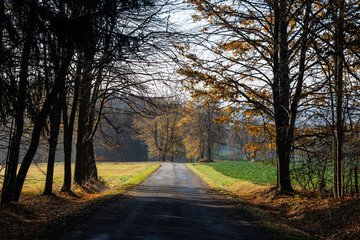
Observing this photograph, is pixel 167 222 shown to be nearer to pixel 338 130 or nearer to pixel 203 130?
pixel 338 130

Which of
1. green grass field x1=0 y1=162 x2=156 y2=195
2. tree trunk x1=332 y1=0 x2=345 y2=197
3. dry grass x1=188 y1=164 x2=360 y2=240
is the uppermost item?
tree trunk x1=332 y1=0 x2=345 y2=197

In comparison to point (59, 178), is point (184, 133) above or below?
above

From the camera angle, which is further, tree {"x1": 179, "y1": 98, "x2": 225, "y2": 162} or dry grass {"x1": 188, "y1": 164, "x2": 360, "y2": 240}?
tree {"x1": 179, "y1": 98, "x2": 225, "y2": 162}

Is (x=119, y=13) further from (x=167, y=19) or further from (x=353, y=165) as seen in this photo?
(x=353, y=165)

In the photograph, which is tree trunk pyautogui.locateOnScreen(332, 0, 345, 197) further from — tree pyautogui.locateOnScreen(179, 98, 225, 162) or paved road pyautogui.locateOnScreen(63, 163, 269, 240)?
tree pyautogui.locateOnScreen(179, 98, 225, 162)

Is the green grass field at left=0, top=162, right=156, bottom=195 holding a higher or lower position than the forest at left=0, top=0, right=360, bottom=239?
lower

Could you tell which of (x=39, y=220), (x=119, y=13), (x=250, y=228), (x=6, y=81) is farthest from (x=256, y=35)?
(x=39, y=220)

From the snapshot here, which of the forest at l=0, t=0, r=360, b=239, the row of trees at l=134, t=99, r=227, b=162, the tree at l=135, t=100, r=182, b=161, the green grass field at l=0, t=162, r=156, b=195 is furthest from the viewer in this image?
the tree at l=135, t=100, r=182, b=161

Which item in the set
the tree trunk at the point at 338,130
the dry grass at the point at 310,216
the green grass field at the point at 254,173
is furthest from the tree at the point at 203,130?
the tree trunk at the point at 338,130

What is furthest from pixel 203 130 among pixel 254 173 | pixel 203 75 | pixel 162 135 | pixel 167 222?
pixel 167 222

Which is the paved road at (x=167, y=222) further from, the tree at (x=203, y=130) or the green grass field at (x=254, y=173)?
the tree at (x=203, y=130)

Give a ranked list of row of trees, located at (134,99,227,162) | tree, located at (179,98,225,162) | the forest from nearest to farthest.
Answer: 1. the forest
2. tree, located at (179,98,225,162)
3. row of trees, located at (134,99,227,162)

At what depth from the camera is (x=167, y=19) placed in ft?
25.9

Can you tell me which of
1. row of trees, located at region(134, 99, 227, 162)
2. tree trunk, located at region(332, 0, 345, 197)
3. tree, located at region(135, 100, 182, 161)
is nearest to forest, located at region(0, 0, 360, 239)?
tree trunk, located at region(332, 0, 345, 197)
